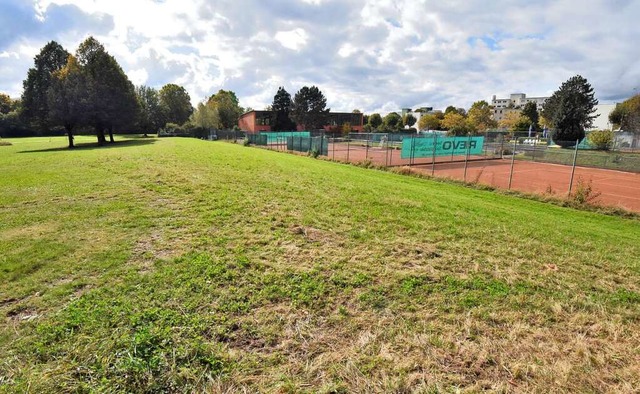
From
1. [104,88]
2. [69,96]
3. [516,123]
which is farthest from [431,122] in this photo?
[69,96]

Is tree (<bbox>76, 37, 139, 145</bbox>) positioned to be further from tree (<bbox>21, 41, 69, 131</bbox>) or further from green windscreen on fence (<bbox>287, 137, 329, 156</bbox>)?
green windscreen on fence (<bbox>287, 137, 329, 156</bbox>)

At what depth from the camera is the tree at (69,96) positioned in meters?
31.4

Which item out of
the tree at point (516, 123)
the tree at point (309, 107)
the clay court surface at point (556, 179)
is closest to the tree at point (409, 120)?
the tree at point (516, 123)

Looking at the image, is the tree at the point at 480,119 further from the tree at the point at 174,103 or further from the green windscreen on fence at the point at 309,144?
the tree at the point at 174,103

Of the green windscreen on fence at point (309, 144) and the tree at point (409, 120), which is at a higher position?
the tree at point (409, 120)

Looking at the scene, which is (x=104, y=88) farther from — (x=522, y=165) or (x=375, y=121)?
(x=375, y=121)

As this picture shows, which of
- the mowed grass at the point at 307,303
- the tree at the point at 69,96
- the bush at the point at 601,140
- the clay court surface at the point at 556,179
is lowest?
the clay court surface at the point at 556,179

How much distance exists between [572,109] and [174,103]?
277 feet

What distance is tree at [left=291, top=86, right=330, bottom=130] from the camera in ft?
272

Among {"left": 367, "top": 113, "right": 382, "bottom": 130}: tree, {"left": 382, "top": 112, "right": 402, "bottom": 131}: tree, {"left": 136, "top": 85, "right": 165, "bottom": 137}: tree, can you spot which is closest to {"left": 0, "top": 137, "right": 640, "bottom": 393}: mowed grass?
{"left": 136, "top": 85, "right": 165, "bottom": 137}: tree

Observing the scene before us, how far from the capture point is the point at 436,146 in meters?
26.3

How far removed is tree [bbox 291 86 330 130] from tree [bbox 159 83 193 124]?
30.2 meters

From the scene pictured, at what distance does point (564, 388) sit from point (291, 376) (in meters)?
2.18

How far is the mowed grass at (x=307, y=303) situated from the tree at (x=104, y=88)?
3184cm
